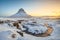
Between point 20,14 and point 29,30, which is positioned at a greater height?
point 20,14

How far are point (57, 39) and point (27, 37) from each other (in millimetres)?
409

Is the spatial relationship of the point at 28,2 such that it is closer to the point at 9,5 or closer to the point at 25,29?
the point at 9,5

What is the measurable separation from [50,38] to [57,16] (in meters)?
0.34

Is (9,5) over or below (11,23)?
over

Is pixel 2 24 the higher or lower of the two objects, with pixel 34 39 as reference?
higher

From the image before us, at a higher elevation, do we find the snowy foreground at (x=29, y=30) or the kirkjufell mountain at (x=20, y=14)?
the kirkjufell mountain at (x=20, y=14)

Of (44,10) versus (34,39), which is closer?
(34,39)

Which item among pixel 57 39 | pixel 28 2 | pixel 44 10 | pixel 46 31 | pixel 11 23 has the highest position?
pixel 28 2

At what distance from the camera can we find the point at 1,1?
1724mm

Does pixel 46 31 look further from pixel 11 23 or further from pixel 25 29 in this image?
pixel 11 23

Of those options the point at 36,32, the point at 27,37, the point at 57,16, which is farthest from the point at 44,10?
the point at 27,37

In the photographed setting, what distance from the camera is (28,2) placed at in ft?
5.70

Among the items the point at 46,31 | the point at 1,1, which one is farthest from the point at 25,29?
the point at 1,1

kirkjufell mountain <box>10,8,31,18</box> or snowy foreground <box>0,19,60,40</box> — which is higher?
kirkjufell mountain <box>10,8,31,18</box>
